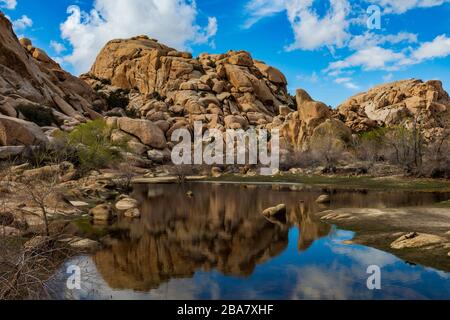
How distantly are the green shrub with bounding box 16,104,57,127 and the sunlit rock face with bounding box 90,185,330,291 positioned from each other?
40.5 meters

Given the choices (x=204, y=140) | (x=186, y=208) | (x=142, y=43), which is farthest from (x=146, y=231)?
(x=142, y=43)

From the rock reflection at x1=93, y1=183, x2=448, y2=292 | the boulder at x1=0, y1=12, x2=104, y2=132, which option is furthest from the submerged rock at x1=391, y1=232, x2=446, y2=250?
the boulder at x1=0, y1=12, x2=104, y2=132

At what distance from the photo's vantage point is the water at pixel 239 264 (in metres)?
12.7

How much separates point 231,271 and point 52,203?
1657cm

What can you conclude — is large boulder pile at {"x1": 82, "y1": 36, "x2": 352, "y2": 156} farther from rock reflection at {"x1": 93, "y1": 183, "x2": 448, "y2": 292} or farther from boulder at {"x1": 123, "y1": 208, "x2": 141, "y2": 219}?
boulder at {"x1": 123, "y1": 208, "x2": 141, "y2": 219}

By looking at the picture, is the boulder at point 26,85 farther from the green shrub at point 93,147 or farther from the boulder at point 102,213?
the boulder at point 102,213

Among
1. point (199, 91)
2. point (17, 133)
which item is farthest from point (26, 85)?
point (199, 91)

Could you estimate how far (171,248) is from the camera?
63.4ft

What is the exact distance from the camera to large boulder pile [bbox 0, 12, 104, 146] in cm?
5084

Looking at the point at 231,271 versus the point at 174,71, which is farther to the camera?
the point at 174,71

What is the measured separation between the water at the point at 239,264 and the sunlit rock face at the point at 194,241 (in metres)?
0.04

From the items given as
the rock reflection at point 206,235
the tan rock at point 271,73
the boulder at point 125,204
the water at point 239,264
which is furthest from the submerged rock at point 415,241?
the tan rock at point 271,73

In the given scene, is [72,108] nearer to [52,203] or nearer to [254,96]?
[254,96]

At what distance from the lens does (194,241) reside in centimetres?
2086
